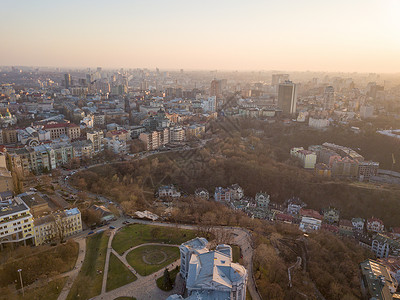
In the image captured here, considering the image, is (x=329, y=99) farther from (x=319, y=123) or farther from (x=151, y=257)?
(x=151, y=257)

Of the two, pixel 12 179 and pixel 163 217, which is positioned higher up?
pixel 12 179

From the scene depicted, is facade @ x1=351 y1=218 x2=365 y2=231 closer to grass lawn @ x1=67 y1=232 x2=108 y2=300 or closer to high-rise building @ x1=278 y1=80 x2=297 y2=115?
grass lawn @ x1=67 y1=232 x2=108 y2=300

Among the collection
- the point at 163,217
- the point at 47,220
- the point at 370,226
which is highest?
the point at 47,220

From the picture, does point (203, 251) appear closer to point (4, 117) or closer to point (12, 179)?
point (12, 179)

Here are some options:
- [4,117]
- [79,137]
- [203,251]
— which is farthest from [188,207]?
[4,117]

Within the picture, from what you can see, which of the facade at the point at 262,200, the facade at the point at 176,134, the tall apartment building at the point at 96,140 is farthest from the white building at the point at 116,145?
the facade at the point at 262,200
